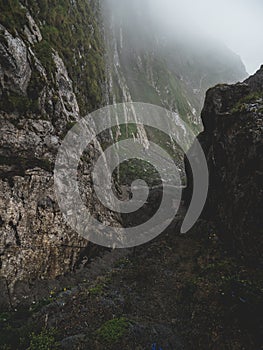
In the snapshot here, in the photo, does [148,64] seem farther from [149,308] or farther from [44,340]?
[44,340]

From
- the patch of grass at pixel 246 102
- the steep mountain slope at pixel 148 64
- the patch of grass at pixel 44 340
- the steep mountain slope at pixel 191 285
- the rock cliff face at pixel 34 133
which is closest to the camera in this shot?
the patch of grass at pixel 44 340

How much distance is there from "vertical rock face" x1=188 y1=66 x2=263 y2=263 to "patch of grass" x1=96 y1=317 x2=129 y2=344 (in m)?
8.57

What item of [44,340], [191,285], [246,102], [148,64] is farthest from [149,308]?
[148,64]

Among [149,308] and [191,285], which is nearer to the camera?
[149,308]

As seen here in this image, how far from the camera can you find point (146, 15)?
15612 centimetres

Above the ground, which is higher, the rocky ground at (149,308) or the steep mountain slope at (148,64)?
the steep mountain slope at (148,64)

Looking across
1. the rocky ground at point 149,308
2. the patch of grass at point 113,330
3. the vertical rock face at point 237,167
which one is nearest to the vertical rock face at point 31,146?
the rocky ground at point 149,308

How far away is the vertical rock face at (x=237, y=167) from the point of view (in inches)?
669

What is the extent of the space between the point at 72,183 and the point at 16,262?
8.11 m

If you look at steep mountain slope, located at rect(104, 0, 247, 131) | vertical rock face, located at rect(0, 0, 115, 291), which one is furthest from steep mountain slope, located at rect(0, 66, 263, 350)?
steep mountain slope, located at rect(104, 0, 247, 131)

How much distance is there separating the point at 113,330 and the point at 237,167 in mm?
14048

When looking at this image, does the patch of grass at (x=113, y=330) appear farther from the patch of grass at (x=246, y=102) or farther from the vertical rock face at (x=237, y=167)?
the patch of grass at (x=246, y=102)

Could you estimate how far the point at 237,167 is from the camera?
790 inches

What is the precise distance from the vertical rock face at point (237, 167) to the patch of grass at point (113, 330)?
8.57m
